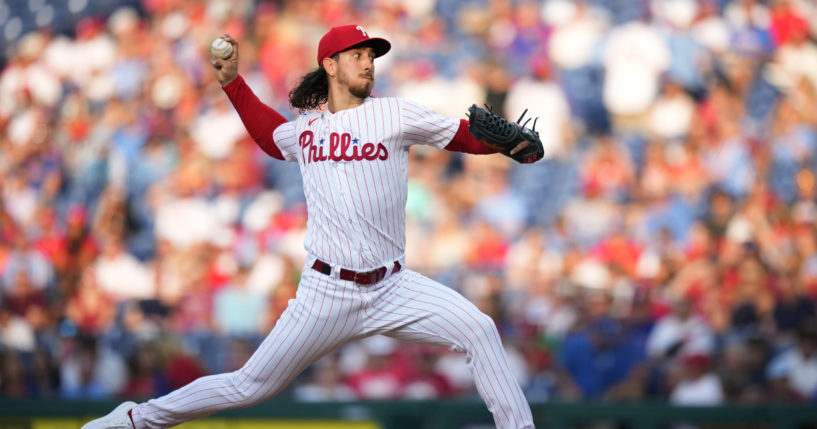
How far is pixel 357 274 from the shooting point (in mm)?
3703

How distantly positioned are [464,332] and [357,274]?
1.47ft

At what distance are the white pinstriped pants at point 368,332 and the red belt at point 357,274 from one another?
20 mm

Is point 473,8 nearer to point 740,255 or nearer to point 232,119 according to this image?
point 232,119

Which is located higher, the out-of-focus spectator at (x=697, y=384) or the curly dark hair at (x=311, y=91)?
the curly dark hair at (x=311, y=91)

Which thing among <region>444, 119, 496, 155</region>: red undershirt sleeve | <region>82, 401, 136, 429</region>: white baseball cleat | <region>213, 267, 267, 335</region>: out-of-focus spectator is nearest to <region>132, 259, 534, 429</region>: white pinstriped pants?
<region>82, 401, 136, 429</region>: white baseball cleat

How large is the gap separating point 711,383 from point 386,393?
6.71 ft

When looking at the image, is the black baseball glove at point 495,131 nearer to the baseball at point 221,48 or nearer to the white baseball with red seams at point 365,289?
the white baseball with red seams at point 365,289

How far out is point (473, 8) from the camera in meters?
10.1

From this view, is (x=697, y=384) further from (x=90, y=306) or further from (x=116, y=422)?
(x=90, y=306)

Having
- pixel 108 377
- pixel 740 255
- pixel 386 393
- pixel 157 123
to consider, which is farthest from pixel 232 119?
pixel 740 255

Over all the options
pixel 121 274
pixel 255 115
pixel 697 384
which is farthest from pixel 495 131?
pixel 121 274

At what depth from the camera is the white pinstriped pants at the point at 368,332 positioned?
3.71 meters

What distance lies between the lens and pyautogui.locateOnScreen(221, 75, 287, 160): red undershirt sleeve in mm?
4023

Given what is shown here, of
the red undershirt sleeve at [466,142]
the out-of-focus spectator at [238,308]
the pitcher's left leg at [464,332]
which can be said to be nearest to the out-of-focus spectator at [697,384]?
the pitcher's left leg at [464,332]
